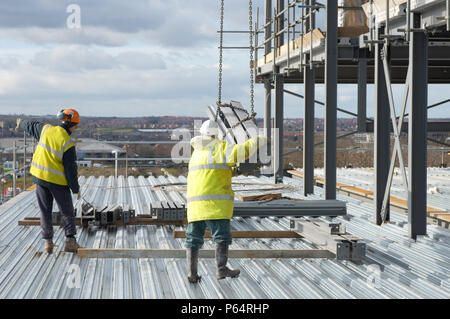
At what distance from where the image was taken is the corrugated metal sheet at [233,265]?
5777 mm

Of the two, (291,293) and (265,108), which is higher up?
(265,108)

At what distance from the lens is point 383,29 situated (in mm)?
9359

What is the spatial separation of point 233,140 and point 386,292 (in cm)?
443

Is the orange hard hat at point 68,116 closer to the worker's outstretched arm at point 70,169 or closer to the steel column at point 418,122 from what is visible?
the worker's outstretched arm at point 70,169

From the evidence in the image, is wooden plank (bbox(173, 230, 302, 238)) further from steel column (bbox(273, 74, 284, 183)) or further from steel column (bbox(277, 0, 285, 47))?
steel column (bbox(277, 0, 285, 47))

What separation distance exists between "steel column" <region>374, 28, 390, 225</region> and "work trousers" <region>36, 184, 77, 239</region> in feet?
15.2

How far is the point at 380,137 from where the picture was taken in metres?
9.31

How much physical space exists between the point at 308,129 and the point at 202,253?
630cm

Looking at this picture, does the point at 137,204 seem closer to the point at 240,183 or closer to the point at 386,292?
the point at 240,183

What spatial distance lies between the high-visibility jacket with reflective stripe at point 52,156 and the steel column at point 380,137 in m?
4.62

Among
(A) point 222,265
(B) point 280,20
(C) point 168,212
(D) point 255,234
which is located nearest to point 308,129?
(B) point 280,20

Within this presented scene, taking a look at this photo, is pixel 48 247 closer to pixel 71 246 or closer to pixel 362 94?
pixel 71 246

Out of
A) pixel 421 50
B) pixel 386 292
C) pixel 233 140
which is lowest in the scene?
pixel 386 292

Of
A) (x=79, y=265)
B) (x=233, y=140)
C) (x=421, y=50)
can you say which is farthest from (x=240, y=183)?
(x=79, y=265)
